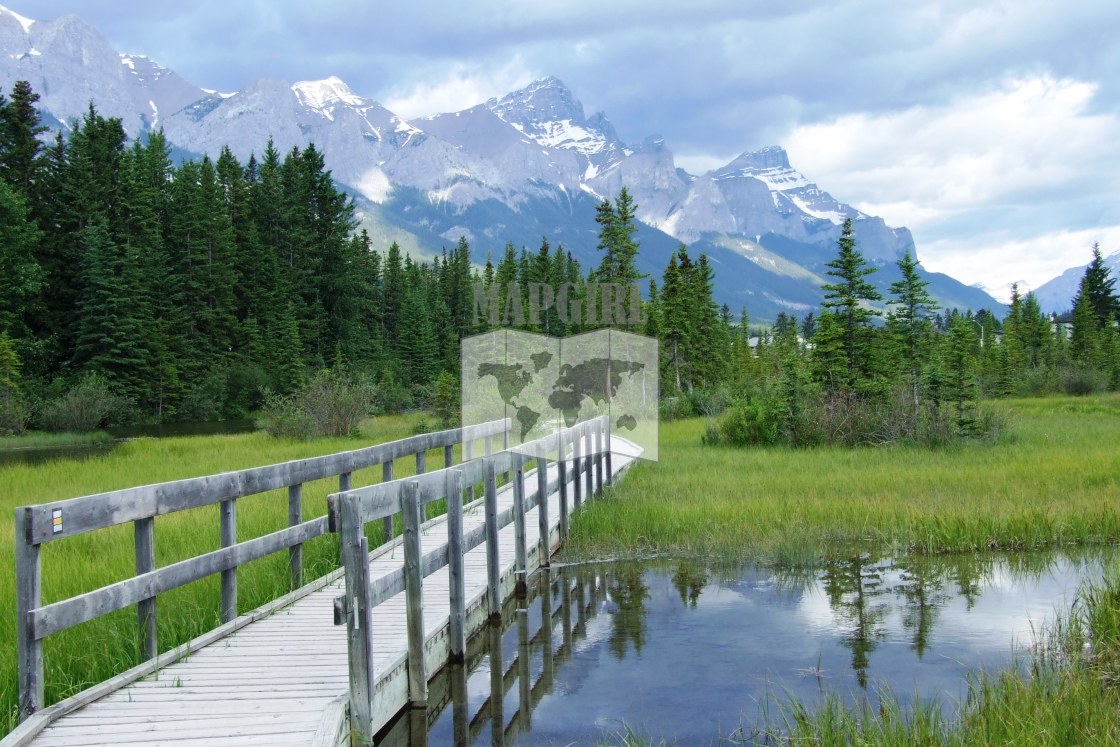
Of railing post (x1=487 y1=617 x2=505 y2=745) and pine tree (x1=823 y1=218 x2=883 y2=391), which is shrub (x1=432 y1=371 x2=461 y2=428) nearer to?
pine tree (x1=823 y1=218 x2=883 y2=391)

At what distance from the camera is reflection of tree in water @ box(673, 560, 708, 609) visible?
9703mm

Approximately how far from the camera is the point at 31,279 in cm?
4606

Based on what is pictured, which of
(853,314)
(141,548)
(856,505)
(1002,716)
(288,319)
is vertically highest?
(288,319)

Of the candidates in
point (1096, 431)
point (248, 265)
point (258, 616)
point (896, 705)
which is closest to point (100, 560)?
point (258, 616)

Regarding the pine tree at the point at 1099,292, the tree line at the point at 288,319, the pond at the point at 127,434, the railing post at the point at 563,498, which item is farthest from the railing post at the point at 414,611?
the pine tree at the point at 1099,292

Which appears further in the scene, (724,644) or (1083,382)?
(1083,382)

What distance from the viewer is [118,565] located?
8.94m

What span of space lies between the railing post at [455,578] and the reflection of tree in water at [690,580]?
286 centimetres

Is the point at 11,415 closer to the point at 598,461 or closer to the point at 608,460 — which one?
the point at 608,460

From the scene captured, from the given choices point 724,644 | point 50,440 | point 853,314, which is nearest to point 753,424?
point 853,314

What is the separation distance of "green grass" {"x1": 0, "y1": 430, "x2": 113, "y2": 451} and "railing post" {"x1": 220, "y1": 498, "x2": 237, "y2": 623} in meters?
31.7

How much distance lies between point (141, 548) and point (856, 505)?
9685mm

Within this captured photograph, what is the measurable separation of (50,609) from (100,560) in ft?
15.3

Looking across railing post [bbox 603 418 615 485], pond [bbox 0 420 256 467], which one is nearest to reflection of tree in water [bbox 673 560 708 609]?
railing post [bbox 603 418 615 485]
